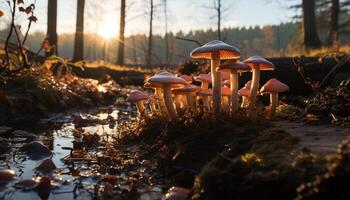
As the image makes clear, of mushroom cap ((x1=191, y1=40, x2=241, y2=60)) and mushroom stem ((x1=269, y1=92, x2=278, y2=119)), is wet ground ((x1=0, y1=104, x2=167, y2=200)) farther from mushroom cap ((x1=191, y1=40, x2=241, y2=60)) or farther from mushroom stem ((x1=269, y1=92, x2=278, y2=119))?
mushroom stem ((x1=269, y1=92, x2=278, y2=119))

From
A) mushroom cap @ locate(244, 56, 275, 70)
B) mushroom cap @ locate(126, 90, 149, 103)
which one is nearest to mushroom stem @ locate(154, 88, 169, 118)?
mushroom cap @ locate(126, 90, 149, 103)

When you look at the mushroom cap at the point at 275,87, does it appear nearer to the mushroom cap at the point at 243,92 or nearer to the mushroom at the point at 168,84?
the mushroom cap at the point at 243,92

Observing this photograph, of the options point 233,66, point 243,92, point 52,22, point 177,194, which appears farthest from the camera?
point 52,22

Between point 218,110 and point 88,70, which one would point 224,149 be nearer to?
point 218,110

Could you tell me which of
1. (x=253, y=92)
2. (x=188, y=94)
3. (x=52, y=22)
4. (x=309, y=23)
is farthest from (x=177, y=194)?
(x=309, y=23)

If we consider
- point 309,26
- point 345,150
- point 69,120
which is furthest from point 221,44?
point 309,26

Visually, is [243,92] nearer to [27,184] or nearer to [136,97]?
[136,97]
